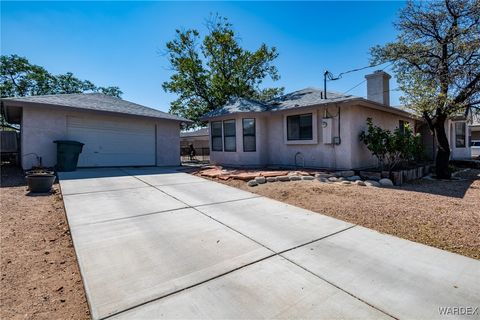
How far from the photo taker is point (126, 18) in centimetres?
1050

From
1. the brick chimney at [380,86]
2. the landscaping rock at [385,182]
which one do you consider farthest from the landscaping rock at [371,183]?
the brick chimney at [380,86]

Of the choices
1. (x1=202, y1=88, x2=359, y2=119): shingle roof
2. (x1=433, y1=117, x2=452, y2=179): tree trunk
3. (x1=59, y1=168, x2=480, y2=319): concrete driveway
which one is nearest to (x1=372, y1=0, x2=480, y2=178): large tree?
(x1=433, y1=117, x2=452, y2=179): tree trunk

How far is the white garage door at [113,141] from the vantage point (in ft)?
35.4

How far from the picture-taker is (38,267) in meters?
2.85

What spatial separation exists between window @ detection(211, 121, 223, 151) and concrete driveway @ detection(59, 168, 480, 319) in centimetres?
828

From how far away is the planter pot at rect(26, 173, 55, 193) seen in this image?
21.0 feet

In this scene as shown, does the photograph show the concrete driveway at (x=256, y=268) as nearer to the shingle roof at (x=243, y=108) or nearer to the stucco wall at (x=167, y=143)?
the shingle roof at (x=243, y=108)

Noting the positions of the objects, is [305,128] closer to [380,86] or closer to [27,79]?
[380,86]

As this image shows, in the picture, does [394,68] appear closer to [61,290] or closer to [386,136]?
[386,136]

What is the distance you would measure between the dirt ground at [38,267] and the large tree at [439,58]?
35.3 ft

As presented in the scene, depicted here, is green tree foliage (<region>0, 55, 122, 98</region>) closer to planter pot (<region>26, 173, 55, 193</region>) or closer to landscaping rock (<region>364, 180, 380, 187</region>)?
planter pot (<region>26, 173, 55, 193</region>)

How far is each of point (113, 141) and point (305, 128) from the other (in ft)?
28.8

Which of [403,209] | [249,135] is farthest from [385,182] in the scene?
[249,135]

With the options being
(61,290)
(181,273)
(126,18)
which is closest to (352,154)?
(181,273)
